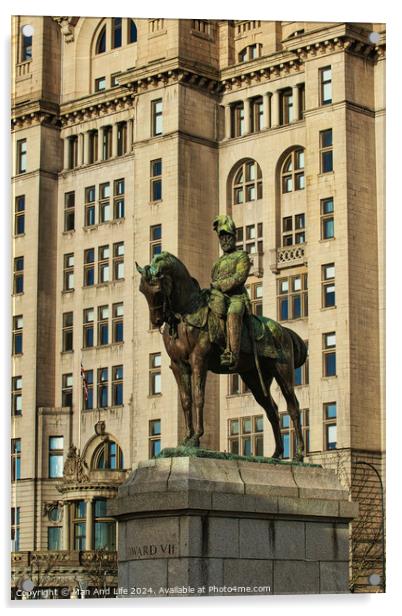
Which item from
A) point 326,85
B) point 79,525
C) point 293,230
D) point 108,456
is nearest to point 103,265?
point 108,456

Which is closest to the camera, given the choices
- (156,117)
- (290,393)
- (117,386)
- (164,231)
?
(290,393)

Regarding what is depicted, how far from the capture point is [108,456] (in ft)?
211

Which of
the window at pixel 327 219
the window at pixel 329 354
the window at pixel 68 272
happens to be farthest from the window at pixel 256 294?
the window at pixel 68 272

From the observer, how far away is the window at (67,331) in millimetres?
63469

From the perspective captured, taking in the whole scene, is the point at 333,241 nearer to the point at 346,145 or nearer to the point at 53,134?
the point at 346,145

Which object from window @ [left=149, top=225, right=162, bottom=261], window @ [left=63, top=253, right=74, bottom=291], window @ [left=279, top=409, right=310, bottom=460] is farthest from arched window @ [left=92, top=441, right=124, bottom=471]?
window @ [left=279, top=409, right=310, bottom=460]

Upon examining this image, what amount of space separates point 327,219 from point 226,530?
104 feet

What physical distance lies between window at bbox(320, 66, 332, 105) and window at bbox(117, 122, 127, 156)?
30.7 feet

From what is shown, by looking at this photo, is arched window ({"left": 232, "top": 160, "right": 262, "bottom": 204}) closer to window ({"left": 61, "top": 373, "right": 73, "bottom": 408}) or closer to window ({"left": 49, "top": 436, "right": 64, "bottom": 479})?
window ({"left": 61, "top": 373, "right": 73, "bottom": 408})

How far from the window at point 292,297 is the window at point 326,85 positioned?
620cm

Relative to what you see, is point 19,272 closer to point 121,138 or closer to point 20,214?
point 20,214

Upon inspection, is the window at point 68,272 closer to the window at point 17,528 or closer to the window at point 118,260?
the window at point 118,260

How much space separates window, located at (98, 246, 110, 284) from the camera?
6456 cm

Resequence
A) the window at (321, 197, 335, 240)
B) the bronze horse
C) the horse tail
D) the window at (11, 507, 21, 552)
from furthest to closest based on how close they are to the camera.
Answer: the window at (11, 507, 21, 552) < the window at (321, 197, 335, 240) < the horse tail < the bronze horse
